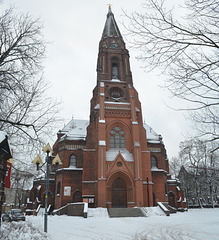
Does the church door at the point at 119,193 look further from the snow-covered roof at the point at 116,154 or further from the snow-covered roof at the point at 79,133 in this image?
the snow-covered roof at the point at 79,133

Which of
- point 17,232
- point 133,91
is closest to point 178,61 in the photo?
point 17,232

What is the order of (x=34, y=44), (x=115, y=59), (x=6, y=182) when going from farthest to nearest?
(x=115, y=59) < (x=34, y=44) < (x=6, y=182)

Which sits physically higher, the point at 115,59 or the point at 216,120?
the point at 115,59

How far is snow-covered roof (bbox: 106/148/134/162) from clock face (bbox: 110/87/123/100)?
25.4 feet

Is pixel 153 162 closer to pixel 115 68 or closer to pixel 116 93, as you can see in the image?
pixel 116 93

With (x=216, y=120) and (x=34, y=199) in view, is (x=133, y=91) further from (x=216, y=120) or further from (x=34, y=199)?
(x=216, y=120)

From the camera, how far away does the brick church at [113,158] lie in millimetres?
25531

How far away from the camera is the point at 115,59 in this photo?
1396 inches

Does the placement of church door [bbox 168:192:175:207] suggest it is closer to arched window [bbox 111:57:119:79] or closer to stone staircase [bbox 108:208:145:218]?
stone staircase [bbox 108:208:145:218]

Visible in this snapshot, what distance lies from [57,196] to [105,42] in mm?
24679

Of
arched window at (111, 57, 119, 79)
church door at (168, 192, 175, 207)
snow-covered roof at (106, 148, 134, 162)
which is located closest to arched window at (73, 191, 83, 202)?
snow-covered roof at (106, 148, 134, 162)

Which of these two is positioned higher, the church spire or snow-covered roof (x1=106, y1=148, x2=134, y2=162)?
the church spire

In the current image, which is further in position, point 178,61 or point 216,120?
point 216,120

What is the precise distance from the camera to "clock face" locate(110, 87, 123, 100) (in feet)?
104
